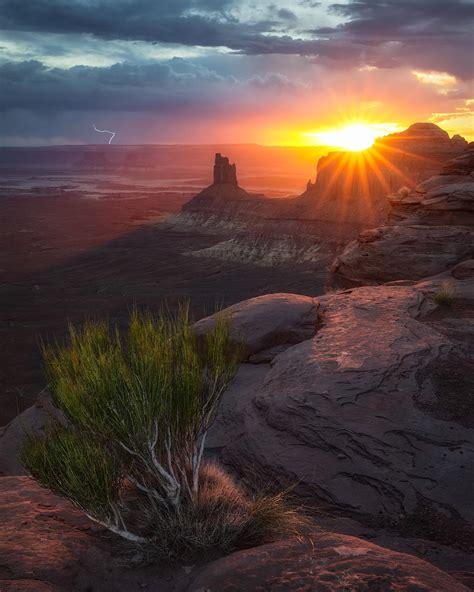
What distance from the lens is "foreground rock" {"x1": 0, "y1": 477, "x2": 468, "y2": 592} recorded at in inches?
169

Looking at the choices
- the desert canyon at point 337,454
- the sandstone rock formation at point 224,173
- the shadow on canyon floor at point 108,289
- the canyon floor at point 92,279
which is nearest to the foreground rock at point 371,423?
the desert canyon at point 337,454

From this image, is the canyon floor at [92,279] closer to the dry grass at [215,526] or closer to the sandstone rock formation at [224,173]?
the dry grass at [215,526]

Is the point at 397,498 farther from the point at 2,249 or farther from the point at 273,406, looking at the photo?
the point at 2,249

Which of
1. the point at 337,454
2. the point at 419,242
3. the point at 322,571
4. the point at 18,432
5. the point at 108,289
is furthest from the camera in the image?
the point at 108,289

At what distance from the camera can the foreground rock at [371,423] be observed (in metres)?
6.73

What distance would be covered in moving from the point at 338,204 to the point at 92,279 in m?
34.6

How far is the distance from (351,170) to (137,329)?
240 feet

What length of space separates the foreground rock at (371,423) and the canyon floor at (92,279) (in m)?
8.17

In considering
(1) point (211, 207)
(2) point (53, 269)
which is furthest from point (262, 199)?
(2) point (53, 269)

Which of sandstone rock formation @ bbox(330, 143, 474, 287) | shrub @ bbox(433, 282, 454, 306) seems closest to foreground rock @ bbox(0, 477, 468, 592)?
shrub @ bbox(433, 282, 454, 306)

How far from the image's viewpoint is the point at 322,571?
444 cm

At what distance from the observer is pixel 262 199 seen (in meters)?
84.8

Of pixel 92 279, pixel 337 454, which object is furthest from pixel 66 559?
pixel 92 279

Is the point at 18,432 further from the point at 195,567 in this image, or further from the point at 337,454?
the point at 195,567
